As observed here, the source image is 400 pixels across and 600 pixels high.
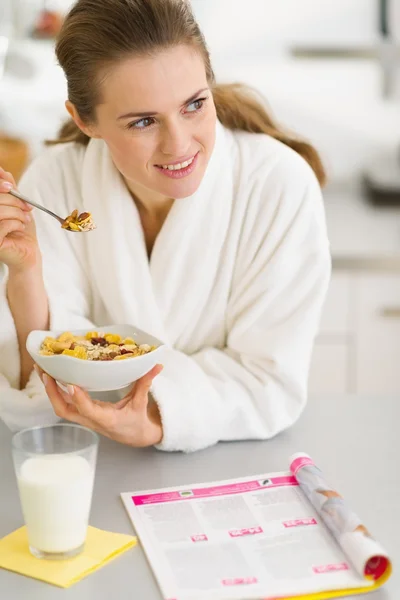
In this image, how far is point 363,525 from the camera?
1.33m

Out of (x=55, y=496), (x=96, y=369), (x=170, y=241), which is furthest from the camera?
(x=170, y=241)

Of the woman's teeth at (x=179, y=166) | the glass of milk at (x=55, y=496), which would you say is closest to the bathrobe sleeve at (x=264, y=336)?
the woman's teeth at (x=179, y=166)

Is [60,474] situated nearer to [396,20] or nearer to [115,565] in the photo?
[115,565]

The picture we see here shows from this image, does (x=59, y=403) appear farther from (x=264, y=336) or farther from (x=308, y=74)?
(x=308, y=74)

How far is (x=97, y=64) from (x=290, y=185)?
44 cm

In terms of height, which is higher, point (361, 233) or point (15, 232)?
point (15, 232)

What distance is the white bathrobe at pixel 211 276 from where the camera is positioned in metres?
1.75

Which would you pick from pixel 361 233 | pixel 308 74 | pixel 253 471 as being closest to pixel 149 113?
pixel 253 471

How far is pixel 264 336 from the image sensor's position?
5.91 feet

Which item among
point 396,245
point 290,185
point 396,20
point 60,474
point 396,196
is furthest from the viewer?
point 396,20

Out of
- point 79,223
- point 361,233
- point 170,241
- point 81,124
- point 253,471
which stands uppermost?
point 81,124

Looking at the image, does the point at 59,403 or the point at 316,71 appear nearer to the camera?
the point at 59,403

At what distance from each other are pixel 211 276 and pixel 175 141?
0.38m

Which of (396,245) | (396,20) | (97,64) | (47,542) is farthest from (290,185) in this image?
(396,20)
